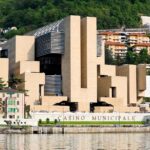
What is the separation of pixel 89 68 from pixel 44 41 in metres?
9.20

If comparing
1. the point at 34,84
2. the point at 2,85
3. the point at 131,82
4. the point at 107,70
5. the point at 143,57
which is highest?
the point at 143,57

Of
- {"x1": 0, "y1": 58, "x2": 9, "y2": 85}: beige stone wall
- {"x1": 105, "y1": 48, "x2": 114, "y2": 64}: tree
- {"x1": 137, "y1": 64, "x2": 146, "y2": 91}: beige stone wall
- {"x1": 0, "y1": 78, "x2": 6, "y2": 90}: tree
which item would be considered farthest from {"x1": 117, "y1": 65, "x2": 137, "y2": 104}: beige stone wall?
{"x1": 105, "y1": 48, "x2": 114, "y2": 64}: tree

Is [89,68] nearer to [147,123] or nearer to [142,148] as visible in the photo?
[147,123]

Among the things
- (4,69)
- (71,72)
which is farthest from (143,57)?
(4,69)

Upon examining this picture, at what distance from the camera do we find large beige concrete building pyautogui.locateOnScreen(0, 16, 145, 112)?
111125 mm

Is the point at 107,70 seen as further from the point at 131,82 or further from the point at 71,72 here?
the point at 71,72

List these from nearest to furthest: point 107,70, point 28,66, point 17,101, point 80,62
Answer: point 17,101 → point 80,62 → point 28,66 → point 107,70

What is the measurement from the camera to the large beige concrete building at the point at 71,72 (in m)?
111

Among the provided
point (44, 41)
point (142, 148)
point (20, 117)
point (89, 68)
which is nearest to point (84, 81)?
point (89, 68)

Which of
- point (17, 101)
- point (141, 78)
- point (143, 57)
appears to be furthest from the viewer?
point (143, 57)

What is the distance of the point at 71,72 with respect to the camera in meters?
111

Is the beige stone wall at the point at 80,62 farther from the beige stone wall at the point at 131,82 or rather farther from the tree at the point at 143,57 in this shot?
the tree at the point at 143,57

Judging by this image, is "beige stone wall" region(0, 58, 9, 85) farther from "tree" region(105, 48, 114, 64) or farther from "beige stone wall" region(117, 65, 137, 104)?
"tree" region(105, 48, 114, 64)

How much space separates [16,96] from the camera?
102375mm
